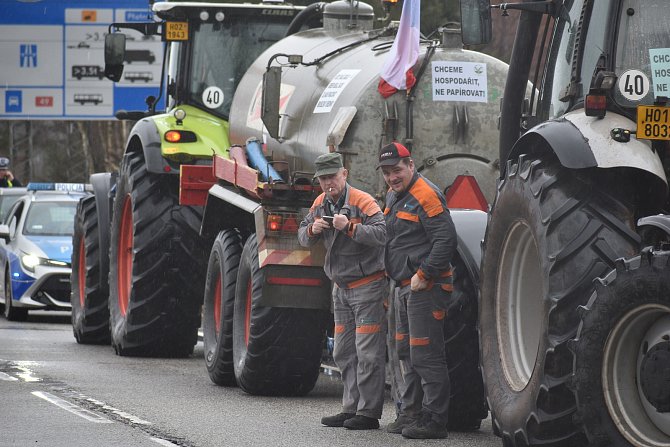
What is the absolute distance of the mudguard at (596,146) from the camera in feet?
25.6

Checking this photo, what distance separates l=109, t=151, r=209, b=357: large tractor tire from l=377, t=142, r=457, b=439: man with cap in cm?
524

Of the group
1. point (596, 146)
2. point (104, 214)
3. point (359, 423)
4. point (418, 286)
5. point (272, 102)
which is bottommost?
point (104, 214)

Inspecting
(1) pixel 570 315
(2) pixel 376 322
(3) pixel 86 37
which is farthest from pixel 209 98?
(3) pixel 86 37

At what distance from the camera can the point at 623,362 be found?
24.7 ft

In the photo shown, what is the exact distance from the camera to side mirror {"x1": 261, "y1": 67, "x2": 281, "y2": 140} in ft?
43.1

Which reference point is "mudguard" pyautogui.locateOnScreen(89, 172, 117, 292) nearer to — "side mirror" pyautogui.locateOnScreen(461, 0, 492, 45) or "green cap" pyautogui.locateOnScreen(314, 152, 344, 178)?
"green cap" pyautogui.locateOnScreen(314, 152, 344, 178)

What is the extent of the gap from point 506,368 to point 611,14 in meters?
1.91

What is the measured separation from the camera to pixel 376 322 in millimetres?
10680

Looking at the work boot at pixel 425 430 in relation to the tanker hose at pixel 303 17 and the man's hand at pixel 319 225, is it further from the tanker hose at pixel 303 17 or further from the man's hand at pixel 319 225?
the tanker hose at pixel 303 17

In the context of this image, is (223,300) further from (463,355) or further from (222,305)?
(463,355)

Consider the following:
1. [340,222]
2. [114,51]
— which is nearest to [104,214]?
[114,51]

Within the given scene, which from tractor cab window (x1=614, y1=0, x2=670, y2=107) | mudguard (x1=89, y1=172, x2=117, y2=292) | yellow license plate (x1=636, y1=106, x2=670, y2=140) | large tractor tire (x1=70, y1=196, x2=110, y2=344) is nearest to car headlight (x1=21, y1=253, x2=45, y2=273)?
large tractor tire (x1=70, y1=196, x2=110, y2=344)

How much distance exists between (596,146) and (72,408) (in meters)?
4.74

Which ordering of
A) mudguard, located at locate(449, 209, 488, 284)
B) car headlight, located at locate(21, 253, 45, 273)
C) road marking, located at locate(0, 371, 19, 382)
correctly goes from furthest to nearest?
1. car headlight, located at locate(21, 253, 45, 273)
2. road marking, located at locate(0, 371, 19, 382)
3. mudguard, located at locate(449, 209, 488, 284)
